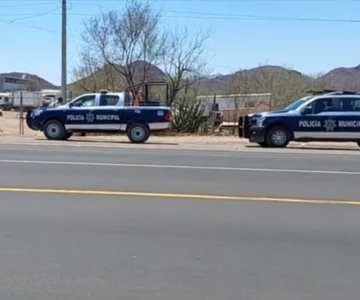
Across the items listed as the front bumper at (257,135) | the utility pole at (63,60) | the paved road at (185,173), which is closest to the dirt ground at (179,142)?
the front bumper at (257,135)

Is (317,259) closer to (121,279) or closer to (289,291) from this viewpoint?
(289,291)

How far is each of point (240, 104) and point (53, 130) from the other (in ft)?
70.7

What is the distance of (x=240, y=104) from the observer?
1727 inches

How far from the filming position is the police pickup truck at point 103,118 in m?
24.0

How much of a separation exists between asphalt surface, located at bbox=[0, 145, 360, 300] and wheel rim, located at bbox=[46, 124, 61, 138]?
12.0 m

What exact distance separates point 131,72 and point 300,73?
20.9m

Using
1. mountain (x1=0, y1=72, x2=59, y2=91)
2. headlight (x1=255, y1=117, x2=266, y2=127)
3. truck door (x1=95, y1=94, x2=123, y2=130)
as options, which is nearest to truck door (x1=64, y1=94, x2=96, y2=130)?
truck door (x1=95, y1=94, x2=123, y2=130)

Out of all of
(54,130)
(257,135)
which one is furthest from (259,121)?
(54,130)

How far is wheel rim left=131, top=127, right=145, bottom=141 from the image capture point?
2389 centimetres

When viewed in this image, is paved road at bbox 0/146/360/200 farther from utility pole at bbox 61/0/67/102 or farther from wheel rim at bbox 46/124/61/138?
utility pole at bbox 61/0/67/102

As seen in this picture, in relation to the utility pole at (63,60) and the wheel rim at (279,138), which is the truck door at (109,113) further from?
the utility pole at (63,60)

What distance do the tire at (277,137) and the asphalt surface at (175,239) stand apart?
399 inches

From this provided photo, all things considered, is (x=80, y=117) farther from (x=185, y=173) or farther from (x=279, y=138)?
(x=185, y=173)

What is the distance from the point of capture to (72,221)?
771 cm
